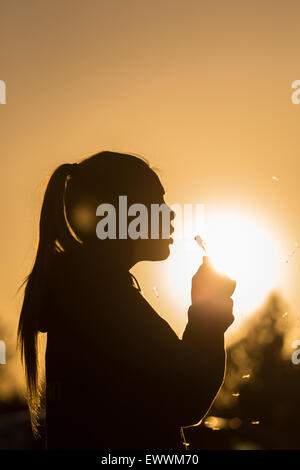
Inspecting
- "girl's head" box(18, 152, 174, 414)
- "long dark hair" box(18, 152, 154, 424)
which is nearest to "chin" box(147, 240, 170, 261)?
"girl's head" box(18, 152, 174, 414)

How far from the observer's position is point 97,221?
251 cm

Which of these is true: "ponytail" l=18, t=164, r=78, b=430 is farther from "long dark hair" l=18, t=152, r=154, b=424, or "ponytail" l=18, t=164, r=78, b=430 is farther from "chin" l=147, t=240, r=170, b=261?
"chin" l=147, t=240, r=170, b=261

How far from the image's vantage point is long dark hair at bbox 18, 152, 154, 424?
2.51 meters

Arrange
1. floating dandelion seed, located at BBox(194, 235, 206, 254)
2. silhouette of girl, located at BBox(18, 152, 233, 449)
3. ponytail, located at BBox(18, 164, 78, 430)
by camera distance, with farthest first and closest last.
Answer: floating dandelion seed, located at BBox(194, 235, 206, 254) < ponytail, located at BBox(18, 164, 78, 430) < silhouette of girl, located at BBox(18, 152, 233, 449)

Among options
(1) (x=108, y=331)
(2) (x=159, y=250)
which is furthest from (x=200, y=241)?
(1) (x=108, y=331)

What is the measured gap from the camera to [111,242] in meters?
2.56

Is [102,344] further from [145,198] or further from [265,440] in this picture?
[265,440]

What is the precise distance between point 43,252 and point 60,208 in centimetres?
17

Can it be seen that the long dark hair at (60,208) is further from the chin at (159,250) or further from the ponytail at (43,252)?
the chin at (159,250)

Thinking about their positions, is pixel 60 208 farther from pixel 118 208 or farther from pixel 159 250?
pixel 159 250

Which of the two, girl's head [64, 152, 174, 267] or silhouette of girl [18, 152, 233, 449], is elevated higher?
girl's head [64, 152, 174, 267]

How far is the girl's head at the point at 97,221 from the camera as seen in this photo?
2.51 meters
